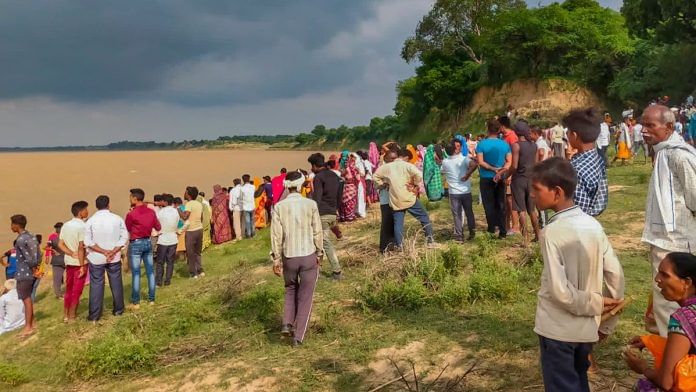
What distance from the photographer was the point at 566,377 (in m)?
2.50

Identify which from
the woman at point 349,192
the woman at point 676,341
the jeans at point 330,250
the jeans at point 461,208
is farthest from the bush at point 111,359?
the woman at point 349,192

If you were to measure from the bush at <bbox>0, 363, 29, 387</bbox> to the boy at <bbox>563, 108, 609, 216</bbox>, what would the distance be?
6.00 metres

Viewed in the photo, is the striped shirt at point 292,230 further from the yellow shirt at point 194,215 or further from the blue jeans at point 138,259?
the yellow shirt at point 194,215

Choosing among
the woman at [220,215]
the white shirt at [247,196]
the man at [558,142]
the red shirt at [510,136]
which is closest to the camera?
the red shirt at [510,136]

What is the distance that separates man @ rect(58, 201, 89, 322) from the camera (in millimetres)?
7160

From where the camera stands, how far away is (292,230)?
498 centimetres

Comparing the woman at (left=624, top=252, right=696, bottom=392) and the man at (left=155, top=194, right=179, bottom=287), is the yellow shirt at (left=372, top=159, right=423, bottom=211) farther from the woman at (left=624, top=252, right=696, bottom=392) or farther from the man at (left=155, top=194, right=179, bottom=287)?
the woman at (left=624, top=252, right=696, bottom=392)

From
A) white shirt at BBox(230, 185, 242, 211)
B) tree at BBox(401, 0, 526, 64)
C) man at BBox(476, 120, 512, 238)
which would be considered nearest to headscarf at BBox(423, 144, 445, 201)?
man at BBox(476, 120, 512, 238)

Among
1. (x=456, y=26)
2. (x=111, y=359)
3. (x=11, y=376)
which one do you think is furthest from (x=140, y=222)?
(x=456, y=26)

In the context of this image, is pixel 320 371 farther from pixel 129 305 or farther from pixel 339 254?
pixel 129 305

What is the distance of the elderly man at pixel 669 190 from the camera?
113 inches

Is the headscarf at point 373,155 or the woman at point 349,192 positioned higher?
the headscarf at point 373,155

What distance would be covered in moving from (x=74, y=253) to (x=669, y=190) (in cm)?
732

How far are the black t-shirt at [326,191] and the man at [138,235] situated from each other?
8.67ft
